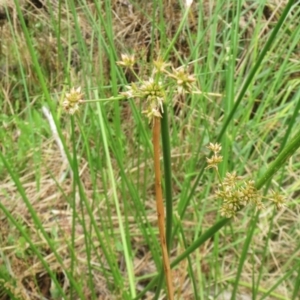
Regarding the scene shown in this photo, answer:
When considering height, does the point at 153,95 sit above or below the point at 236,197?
above

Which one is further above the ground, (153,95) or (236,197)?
(153,95)

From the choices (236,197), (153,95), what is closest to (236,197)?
(236,197)

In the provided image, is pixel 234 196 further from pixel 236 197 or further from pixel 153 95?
pixel 153 95

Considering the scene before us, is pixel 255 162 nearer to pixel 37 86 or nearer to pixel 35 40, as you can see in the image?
pixel 37 86

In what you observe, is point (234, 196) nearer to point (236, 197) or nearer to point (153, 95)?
point (236, 197)

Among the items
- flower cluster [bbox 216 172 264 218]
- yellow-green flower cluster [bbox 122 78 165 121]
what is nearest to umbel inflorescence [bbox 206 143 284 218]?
flower cluster [bbox 216 172 264 218]

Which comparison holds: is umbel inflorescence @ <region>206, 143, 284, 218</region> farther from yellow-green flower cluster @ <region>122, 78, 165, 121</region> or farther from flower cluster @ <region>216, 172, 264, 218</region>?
yellow-green flower cluster @ <region>122, 78, 165, 121</region>

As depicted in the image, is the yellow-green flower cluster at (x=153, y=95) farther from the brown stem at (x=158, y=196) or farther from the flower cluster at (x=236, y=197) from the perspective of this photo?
the flower cluster at (x=236, y=197)

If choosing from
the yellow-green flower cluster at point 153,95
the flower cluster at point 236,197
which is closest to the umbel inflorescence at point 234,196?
the flower cluster at point 236,197

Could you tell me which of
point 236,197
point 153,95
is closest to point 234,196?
point 236,197

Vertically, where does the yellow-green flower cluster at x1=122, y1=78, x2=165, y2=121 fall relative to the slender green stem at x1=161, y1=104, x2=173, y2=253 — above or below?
above

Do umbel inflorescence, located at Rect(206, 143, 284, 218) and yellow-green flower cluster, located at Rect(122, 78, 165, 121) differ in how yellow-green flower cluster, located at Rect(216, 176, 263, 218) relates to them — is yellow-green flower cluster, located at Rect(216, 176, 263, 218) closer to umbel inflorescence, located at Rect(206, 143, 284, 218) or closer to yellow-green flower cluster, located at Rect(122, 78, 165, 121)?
umbel inflorescence, located at Rect(206, 143, 284, 218)
